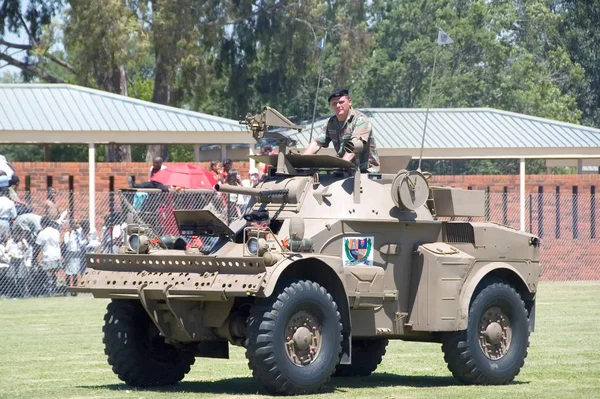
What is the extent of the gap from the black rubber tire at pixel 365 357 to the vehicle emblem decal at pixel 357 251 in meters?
1.50

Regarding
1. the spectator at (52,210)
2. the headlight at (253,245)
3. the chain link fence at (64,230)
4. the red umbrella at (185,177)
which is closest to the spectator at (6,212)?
the chain link fence at (64,230)

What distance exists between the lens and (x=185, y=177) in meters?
23.8

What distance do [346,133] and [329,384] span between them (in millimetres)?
2381

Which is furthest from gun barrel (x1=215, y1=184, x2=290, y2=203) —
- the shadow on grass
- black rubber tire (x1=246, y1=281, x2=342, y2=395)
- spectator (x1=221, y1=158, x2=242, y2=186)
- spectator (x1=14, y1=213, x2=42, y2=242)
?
spectator (x1=14, y1=213, x2=42, y2=242)

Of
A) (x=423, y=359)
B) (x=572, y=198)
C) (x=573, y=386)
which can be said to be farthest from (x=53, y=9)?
(x=573, y=386)

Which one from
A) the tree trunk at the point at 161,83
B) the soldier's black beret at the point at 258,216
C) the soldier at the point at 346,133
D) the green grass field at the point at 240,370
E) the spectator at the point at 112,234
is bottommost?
the green grass field at the point at 240,370

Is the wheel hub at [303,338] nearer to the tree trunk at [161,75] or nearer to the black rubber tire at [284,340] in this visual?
the black rubber tire at [284,340]

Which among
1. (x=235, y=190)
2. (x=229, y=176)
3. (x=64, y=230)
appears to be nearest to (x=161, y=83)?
(x=64, y=230)

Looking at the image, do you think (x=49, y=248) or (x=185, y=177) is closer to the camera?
(x=49, y=248)

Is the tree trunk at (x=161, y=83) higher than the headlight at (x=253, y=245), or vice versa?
the tree trunk at (x=161, y=83)

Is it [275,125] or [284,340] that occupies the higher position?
[275,125]

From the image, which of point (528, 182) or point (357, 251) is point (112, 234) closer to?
point (357, 251)

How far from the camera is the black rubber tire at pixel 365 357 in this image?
1341 cm

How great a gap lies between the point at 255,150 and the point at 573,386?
66.5 feet
